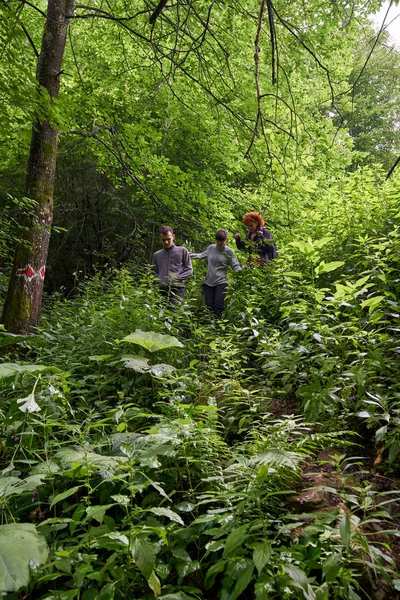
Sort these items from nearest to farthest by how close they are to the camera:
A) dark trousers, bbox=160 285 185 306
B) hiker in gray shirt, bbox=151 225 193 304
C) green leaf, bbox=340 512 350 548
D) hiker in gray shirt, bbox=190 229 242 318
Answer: green leaf, bbox=340 512 350 548
dark trousers, bbox=160 285 185 306
hiker in gray shirt, bbox=190 229 242 318
hiker in gray shirt, bbox=151 225 193 304

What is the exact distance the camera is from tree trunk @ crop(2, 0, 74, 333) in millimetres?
5414

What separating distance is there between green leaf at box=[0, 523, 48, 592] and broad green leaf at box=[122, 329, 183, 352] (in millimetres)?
1892

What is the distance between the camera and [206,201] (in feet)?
28.9

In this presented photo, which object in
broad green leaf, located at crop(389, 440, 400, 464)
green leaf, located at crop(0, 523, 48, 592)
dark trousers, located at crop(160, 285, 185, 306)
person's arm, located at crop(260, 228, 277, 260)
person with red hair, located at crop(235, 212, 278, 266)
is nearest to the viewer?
green leaf, located at crop(0, 523, 48, 592)

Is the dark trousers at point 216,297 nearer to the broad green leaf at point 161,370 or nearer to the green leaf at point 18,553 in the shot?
the broad green leaf at point 161,370

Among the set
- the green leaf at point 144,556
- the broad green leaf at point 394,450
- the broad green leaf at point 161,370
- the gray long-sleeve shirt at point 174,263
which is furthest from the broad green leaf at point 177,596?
the gray long-sleeve shirt at point 174,263

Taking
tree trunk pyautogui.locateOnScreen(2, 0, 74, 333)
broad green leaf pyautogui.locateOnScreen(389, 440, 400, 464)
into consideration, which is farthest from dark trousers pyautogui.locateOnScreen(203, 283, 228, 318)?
broad green leaf pyautogui.locateOnScreen(389, 440, 400, 464)

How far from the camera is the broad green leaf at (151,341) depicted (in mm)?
3260

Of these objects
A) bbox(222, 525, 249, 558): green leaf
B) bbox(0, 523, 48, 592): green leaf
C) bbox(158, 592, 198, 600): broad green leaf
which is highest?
bbox(0, 523, 48, 592): green leaf

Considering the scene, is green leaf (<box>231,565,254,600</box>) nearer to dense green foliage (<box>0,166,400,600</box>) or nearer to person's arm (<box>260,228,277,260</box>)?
dense green foliage (<box>0,166,400,600</box>)

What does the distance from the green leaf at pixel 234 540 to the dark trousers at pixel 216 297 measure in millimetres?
4638

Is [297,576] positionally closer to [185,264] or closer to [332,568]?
[332,568]

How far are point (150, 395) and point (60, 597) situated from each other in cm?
186

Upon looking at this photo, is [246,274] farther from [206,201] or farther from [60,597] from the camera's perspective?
[60,597]
